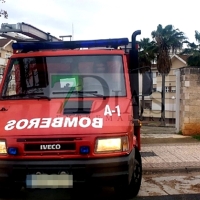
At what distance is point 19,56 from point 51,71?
25.5 inches

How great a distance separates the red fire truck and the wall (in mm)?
6626

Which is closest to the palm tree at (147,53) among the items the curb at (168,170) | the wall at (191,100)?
the wall at (191,100)

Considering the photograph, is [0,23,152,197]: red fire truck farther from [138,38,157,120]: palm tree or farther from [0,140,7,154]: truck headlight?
[138,38,157,120]: palm tree

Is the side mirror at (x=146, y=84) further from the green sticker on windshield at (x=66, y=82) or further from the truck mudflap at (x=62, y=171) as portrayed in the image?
the truck mudflap at (x=62, y=171)

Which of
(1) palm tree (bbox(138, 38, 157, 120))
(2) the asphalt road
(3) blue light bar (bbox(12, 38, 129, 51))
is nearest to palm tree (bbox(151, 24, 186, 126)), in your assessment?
(1) palm tree (bbox(138, 38, 157, 120))

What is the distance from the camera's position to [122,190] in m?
5.32

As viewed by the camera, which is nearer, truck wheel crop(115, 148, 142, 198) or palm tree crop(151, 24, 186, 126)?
truck wheel crop(115, 148, 142, 198)

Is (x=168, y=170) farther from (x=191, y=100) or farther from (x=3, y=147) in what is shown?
(x=191, y=100)

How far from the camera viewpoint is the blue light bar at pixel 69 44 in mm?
6137

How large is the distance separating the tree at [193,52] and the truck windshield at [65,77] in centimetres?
3052

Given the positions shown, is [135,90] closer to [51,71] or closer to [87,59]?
[87,59]

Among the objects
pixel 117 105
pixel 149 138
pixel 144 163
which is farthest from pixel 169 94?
pixel 117 105

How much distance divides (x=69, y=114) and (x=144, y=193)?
79.4 inches

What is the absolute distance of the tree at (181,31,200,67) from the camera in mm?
35219
